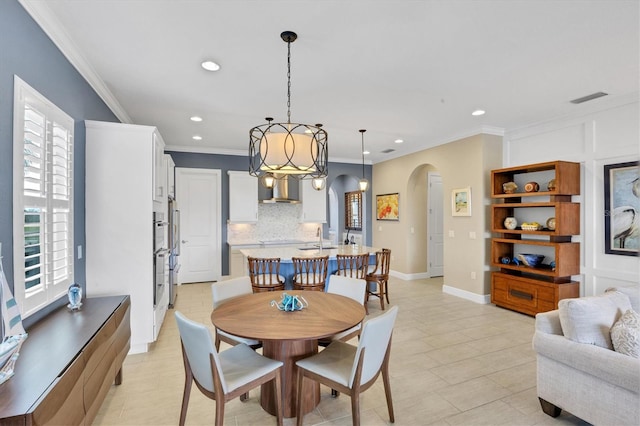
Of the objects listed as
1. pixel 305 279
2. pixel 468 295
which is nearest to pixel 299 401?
pixel 305 279

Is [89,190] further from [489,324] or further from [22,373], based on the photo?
[489,324]

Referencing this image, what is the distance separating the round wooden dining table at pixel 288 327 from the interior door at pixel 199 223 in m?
4.26

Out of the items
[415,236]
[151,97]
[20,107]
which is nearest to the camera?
[20,107]

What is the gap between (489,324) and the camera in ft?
13.3

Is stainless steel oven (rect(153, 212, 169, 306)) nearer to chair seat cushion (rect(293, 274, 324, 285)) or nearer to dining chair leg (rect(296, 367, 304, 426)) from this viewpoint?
chair seat cushion (rect(293, 274, 324, 285))

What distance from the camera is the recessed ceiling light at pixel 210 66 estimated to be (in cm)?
284

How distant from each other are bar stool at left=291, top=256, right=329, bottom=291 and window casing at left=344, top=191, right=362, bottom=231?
4878mm

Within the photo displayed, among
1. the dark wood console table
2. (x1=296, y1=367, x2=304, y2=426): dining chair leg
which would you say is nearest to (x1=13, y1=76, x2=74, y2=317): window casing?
the dark wood console table

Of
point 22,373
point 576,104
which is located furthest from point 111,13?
point 576,104

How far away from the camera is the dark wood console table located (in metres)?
1.26

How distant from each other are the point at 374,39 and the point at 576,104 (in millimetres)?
3066

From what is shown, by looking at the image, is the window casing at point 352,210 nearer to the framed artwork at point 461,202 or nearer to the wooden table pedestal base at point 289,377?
the framed artwork at point 461,202

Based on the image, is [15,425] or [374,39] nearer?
[15,425]

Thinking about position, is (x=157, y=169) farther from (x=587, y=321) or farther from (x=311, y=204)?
(x=311, y=204)
